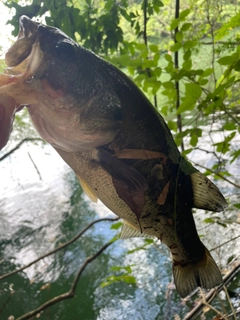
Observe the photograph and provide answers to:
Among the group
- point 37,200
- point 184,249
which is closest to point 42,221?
point 37,200

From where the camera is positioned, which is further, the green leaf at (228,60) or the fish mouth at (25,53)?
the green leaf at (228,60)

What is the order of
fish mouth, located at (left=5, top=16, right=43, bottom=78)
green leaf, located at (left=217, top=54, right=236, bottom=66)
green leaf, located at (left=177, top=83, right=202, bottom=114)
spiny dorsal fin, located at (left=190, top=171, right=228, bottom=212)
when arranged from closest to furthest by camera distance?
fish mouth, located at (left=5, top=16, right=43, bottom=78), spiny dorsal fin, located at (left=190, top=171, right=228, bottom=212), green leaf, located at (left=217, top=54, right=236, bottom=66), green leaf, located at (left=177, top=83, right=202, bottom=114)

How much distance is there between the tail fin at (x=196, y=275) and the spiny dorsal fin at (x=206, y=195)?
194 mm

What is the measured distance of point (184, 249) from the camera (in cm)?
126

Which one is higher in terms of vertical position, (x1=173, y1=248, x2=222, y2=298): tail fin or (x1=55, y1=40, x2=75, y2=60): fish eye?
(x1=55, y1=40, x2=75, y2=60): fish eye

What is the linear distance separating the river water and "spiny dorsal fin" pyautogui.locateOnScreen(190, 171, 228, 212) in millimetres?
1066

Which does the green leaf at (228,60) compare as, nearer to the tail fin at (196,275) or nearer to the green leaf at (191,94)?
the green leaf at (191,94)

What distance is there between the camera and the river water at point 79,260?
3.14m

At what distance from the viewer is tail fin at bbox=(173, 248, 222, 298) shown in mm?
1256

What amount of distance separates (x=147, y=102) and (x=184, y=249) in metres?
0.54

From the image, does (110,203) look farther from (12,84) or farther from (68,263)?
(68,263)

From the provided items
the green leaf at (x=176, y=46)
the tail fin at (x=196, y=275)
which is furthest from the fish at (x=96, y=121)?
the green leaf at (x=176, y=46)

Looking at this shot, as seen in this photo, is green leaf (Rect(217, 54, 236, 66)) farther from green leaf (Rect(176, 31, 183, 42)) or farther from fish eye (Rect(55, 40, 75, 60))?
fish eye (Rect(55, 40, 75, 60))

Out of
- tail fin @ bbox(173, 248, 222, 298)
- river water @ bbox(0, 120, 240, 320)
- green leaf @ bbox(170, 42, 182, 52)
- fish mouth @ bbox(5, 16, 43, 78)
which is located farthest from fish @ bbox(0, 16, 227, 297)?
river water @ bbox(0, 120, 240, 320)
